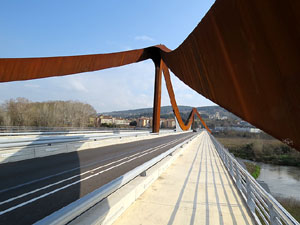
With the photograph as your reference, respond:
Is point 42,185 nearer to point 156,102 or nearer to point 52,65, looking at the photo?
point 52,65

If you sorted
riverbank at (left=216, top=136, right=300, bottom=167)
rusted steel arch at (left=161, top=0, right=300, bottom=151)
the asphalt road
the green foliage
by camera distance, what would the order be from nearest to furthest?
rusted steel arch at (left=161, top=0, right=300, bottom=151), the asphalt road, riverbank at (left=216, top=136, right=300, bottom=167), the green foliage

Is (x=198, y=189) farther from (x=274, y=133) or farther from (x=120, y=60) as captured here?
(x=120, y=60)

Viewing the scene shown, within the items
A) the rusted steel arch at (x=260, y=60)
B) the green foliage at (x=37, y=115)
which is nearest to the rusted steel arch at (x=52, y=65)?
the rusted steel arch at (x=260, y=60)

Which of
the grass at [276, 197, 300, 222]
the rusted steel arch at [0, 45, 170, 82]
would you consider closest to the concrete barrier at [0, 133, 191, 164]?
the rusted steel arch at [0, 45, 170, 82]

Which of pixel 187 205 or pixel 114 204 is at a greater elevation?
pixel 114 204

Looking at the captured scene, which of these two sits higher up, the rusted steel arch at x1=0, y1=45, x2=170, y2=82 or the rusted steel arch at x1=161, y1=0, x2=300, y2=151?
the rusted steel arch at x1=0, y1=45, x2=170, y2=82

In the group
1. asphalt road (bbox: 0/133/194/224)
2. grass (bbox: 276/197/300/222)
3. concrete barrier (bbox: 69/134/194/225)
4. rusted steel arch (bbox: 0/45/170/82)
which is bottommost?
grass (bbox: 276/197/300/222)

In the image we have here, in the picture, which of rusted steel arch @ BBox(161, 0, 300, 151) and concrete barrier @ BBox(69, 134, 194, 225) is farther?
concrete barrier @ BBox(69, 134, 194, 225)

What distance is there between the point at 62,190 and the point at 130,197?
2.15 m

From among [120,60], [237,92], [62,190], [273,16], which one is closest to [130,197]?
[62,190]

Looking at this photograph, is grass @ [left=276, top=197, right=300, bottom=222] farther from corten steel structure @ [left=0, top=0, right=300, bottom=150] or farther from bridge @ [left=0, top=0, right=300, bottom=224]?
corten steel structure @ [left=0, top=0, right=300, bottom=150]

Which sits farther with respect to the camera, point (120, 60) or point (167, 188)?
point (120, 60)

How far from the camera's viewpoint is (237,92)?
2426 mm

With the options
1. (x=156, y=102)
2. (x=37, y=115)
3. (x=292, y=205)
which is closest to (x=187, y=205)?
(x=292, y=205)
